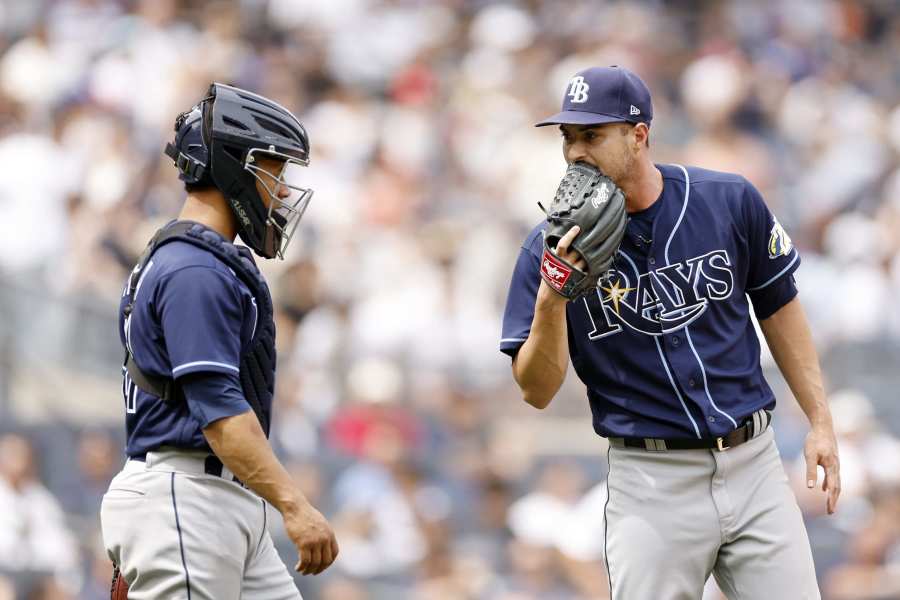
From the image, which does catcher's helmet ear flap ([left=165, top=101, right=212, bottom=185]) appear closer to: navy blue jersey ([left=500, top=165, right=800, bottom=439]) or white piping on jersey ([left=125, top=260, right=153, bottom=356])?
white piping on jersey ([left=125, top=260, right=153, bottom=356])

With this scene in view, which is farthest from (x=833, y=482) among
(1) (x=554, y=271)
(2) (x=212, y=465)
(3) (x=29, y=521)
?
(3) (x=29, y=521)

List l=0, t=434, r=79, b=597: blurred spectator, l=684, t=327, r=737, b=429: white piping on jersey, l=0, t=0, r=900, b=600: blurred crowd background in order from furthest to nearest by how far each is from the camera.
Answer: l=0, t=0, r=900, b=600: blurred crowd background → l=0, t=434, r=79, b=597: blurred spectator → l=684, t=327, r=737, b=429: white piping on jersey

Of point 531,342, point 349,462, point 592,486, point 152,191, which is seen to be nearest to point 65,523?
point 349,462

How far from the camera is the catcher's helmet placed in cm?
374

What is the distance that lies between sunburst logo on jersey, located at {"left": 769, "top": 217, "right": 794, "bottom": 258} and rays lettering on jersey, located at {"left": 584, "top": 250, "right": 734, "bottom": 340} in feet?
0.59

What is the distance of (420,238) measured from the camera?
32.1 ft

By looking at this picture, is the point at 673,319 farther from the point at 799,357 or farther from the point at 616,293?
the point at 799,357

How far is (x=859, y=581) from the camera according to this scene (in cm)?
777

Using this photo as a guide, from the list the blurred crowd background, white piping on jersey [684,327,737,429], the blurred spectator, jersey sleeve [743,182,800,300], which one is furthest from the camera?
the blurred crowd background

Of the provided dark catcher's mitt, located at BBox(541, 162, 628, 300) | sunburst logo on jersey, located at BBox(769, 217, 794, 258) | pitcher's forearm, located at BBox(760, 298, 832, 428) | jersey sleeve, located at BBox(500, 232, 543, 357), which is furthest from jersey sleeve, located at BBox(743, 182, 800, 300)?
jersey sleeve, located at BBox(500, 232, 543, 357)

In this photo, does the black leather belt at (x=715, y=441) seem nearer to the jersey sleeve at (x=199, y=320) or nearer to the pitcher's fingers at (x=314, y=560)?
the pitcher's fingers at (x=314, y=560)

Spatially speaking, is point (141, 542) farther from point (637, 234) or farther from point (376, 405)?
point (376, 405)

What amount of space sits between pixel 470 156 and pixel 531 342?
276 inches

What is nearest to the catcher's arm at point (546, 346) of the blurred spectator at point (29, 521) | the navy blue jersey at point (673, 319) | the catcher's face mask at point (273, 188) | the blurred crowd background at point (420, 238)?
the navy blue jersey at point (673, 319)
